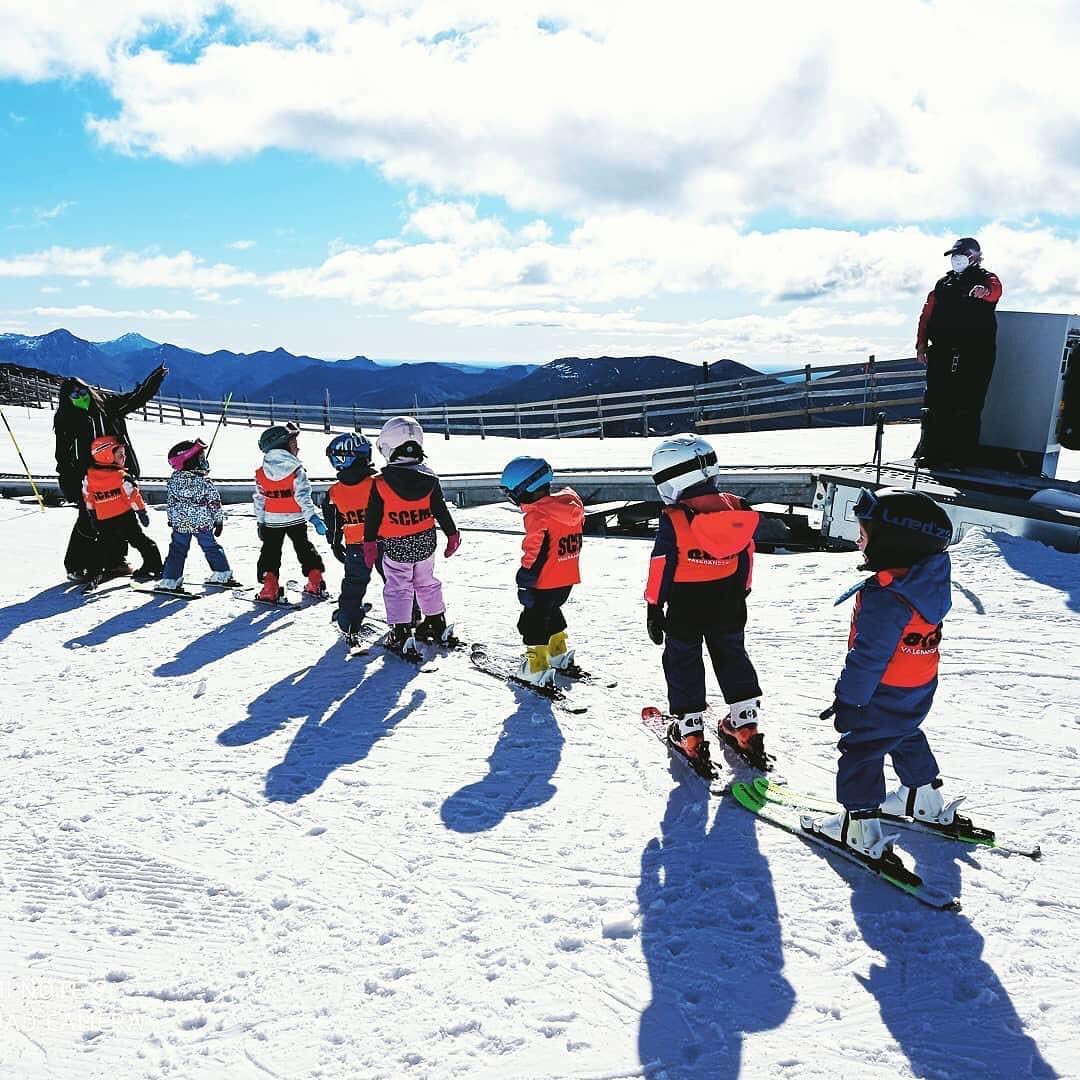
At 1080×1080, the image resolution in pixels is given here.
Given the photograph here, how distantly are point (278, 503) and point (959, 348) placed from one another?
275 inches

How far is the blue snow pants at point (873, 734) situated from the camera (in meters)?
3.08

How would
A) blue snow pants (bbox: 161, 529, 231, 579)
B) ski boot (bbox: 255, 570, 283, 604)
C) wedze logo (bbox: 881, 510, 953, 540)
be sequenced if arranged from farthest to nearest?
blue snow pants (bbox: 161, 529, 231, 579), ski boot (bbox: 255, 570, 283, 604), wedze logo (bbox: 881, 510, 953, 540)

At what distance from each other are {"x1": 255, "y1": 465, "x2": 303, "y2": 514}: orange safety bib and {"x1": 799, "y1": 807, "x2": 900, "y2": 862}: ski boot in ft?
18.1

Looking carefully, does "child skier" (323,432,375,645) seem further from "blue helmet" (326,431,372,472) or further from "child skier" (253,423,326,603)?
"child skier" (253,423,326,603)

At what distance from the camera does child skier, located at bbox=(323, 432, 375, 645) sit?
6.19 metres

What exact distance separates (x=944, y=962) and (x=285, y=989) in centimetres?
219

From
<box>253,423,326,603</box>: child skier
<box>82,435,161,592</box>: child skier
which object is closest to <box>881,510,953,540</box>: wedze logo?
<box>253,423,326,603</box>: child skier

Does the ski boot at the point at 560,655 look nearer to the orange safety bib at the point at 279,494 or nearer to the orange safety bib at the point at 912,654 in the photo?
the orange safety bib at the point at 912,654

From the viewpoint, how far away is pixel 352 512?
6.50 m

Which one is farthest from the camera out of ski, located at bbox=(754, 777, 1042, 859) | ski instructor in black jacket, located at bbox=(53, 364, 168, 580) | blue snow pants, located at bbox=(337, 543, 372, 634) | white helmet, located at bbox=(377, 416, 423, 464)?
ski instructor in black jacket, located at bbox=(53, 364, 168, 580)

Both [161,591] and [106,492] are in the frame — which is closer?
[161,591]

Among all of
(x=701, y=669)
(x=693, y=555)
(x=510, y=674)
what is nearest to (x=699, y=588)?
(x=693, y=555)

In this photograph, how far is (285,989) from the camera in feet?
8.82

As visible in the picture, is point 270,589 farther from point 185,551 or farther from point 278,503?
point 185,551
